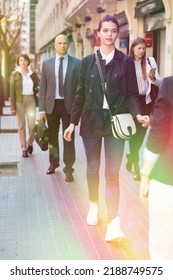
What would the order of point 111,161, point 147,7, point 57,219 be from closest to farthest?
point 111,161 → point 57,219 → point 147,7

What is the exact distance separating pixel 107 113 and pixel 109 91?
0.58ft

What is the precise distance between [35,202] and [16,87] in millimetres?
3036

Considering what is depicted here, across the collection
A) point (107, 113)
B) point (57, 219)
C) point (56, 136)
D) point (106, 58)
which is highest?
point (106, 58)

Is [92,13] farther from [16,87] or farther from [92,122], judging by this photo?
[92,122]

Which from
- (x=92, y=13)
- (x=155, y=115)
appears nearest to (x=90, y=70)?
(x=155, y=115)

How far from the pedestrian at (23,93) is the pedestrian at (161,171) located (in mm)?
5542

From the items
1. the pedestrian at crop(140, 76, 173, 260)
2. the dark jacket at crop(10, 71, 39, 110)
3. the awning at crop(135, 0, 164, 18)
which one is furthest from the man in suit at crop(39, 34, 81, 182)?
the awning at crop(135, 0, 164, 18)

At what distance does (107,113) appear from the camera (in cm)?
402

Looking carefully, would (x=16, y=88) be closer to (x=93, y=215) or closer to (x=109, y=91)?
(x=93, y=215)

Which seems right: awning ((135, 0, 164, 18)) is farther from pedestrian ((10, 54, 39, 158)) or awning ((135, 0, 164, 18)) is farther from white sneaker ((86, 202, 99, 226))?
white sneaker ((86, 202, 99, 226))

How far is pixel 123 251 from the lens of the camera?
12.5 feet

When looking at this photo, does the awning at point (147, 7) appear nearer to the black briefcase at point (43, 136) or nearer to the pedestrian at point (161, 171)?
the black briefcase at point (43, 136)

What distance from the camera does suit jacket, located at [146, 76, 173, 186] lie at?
237 cm

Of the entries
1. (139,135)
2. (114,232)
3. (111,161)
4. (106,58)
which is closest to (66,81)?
(139,135)
